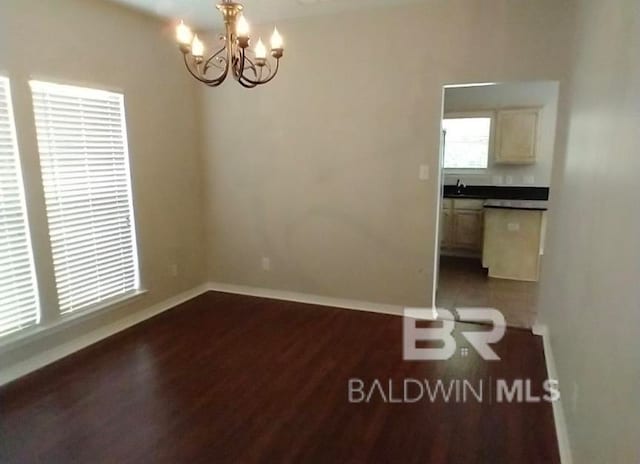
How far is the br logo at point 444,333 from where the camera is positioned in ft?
10.1

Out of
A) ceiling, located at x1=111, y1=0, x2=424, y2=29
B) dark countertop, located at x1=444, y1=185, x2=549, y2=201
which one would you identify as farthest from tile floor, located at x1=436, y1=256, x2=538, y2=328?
ceiling, located at x1=111, y1=0, x2=424, y2=29

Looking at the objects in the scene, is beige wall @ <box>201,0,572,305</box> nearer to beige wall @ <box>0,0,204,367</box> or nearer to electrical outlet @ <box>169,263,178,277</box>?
beige wall @ <box>0,0,204,367</box>

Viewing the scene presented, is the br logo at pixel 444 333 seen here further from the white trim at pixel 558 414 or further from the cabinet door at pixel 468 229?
the cabinet door at pixel 468 229

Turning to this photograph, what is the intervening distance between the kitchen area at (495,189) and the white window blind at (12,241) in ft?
11.5

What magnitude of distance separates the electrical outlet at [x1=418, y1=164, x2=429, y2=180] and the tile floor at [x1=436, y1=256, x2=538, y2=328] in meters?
1.31

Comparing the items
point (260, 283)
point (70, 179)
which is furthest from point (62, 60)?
point (260, 283)

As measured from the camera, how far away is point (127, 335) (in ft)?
11.2

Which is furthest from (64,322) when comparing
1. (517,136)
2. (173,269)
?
(517,136)

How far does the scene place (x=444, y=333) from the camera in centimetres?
343

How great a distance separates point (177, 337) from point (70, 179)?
146 cm

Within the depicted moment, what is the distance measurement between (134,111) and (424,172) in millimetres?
2519

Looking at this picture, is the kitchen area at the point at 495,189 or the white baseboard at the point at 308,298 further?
the kitchen area at the point at 495,189

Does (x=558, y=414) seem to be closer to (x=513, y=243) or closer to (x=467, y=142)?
(x=513, y=243)

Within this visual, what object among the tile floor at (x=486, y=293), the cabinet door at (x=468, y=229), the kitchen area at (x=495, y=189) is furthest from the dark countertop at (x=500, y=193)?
the tile floor at (x=486, y=293)
